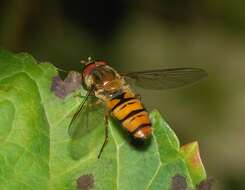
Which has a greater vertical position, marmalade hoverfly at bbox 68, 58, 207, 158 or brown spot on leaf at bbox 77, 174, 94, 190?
marmalade hoverfly at bbox 68, 58, 207, 158

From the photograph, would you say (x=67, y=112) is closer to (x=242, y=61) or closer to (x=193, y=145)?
(x=193, y=145)

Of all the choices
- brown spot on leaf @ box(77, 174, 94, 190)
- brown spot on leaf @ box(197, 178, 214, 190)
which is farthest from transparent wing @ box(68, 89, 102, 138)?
brown spot on leaf @ box(197, 178, 214, 190)

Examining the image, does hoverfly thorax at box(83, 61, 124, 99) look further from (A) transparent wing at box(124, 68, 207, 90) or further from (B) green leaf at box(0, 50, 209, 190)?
(B) green leaf at box(0, 50, 209, 190)

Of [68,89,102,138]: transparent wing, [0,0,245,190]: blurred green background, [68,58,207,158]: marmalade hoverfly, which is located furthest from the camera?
[0,0,245,190]: blurred green background

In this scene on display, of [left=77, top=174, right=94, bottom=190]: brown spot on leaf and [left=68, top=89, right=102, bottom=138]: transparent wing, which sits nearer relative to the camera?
[left=77, top=174, right=94, bottom=190]: brown spot on leaf

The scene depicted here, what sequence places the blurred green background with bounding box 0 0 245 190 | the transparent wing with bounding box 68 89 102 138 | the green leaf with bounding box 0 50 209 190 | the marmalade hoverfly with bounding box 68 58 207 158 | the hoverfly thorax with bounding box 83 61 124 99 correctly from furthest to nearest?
the blurred green background with bounding box 0 0 245 190 < the hoverfly thorax with bounding box 83 61 124 99 < the marmalade hoverfly with bounding box 68 58 207 158 < the transparent wing with bounding box 68 89 102 138 < the green leaf with bounding box 0 50 209 190

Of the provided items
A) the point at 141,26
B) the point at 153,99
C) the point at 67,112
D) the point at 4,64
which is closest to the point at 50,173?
the point at 67,112
